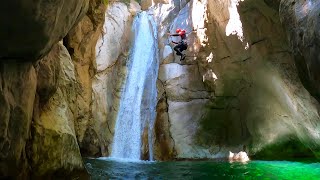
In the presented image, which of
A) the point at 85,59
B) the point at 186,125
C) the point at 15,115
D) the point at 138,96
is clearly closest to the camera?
the point at 15,115

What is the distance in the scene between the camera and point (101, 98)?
18.6 metres

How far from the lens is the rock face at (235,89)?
47.3ft

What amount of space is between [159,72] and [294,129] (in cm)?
872

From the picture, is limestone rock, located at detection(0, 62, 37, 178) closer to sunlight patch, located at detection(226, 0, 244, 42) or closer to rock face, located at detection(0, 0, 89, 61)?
rock face, located at detection(0, 0, 89, 61)

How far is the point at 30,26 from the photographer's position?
14.1 ft

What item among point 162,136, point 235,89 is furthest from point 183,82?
point 162,136

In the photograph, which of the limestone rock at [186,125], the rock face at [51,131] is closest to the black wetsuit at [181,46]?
the limestone rock at [186,125]

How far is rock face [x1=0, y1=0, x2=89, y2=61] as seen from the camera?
160 inches

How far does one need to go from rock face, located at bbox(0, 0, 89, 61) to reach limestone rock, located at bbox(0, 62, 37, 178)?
0.99 ft

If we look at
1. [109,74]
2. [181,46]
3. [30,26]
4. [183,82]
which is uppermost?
[181,46]

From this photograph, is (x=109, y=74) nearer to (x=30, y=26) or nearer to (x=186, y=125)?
(x=186, y=125)

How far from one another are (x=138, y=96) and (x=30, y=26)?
50.9ft

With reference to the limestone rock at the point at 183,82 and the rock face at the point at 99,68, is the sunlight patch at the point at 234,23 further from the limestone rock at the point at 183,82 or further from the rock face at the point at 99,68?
the rock face at the point at 99,68

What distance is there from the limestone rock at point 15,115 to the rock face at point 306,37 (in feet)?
15.3
